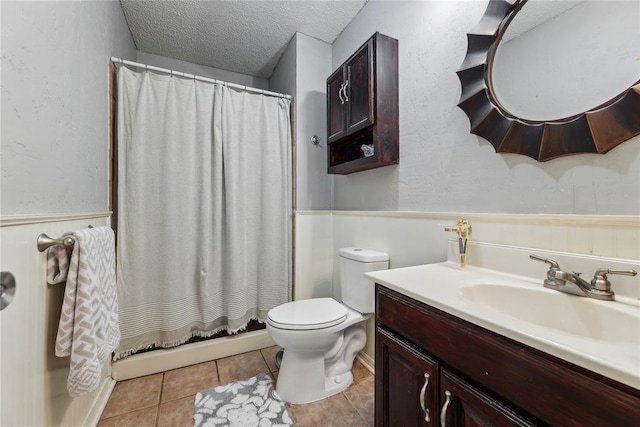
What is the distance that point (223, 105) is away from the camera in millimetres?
1796

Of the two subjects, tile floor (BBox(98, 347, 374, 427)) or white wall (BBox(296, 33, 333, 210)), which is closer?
tile floor (BBox(98, 347, 374, 427))

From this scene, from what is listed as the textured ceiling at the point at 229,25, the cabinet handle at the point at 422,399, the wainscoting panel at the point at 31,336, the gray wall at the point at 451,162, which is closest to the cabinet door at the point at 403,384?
the cabinet handle at the point at 422,399

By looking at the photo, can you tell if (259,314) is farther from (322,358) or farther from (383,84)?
(383,84)

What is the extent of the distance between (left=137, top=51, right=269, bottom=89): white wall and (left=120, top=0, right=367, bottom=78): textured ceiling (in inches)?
2.1

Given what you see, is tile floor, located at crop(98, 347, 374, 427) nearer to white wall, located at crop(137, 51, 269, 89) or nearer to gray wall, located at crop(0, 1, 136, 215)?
gray wall, located at crop(0, 1, 136, 215)

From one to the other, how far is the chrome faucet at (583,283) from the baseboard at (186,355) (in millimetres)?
1724

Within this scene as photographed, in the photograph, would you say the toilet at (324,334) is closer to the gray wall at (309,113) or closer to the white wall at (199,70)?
the gray wall at (309,113)

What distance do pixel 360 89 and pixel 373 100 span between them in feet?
0.47

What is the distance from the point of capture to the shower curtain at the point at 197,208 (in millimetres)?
1568

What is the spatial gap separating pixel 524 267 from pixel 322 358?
106 cm

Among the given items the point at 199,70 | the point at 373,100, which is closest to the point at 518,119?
the point at 373,100

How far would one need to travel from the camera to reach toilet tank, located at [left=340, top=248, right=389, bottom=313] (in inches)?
57.3

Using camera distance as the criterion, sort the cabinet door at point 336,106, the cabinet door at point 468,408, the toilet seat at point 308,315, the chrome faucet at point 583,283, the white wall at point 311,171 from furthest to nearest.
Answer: the white wall at point 311,171 < the cabinet door at point 336,106 < the toilet seat at point 308,315 < the chrome faucet at point 583,283 < the cabinet door at point 468,408

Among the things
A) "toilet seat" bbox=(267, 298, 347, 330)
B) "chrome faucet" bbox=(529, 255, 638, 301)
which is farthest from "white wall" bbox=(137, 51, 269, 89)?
"chrome faucet" bbox=(529, 255, 638, 301)
